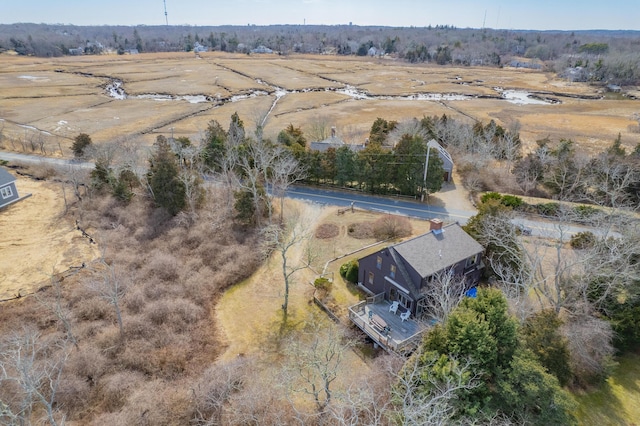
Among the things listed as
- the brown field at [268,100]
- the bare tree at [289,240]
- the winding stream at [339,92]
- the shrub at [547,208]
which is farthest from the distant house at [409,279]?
the winding stream at [339,92]

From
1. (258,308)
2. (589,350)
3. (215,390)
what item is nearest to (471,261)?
(589,350)

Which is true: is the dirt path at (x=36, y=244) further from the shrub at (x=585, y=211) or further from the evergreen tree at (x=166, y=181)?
the shrub at (x=585, y=211)

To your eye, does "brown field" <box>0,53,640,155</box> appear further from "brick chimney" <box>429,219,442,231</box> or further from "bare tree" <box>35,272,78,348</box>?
"brick chimney" <box>429,219,442,231</box>

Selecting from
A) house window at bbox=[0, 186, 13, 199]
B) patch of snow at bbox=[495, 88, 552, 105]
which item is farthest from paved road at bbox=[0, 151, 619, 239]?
patch of snow at bbox=[495, 88, 552, 105]

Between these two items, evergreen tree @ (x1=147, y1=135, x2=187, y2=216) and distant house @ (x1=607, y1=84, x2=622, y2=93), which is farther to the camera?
distant house @ (x1=607, y1=84, x2=622, y2=93)

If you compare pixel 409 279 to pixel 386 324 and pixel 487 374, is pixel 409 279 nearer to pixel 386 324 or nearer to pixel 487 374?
pixel 386 324

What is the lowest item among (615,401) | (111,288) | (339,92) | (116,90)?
(615,401)
